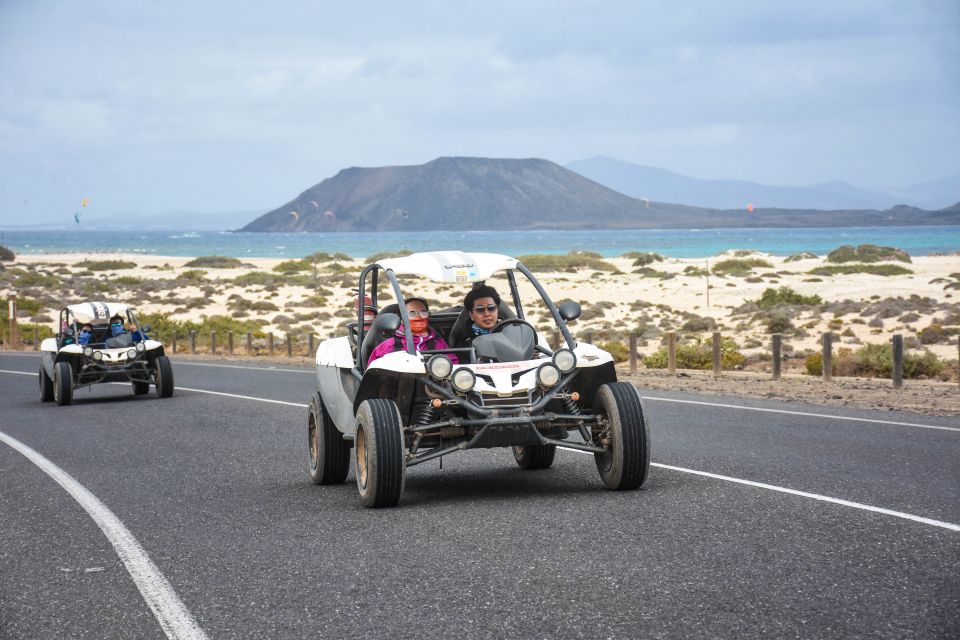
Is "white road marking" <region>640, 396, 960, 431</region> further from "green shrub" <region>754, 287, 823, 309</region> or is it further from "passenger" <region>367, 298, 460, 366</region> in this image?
"green shrub" <region>754, 287, 823, 309</region>

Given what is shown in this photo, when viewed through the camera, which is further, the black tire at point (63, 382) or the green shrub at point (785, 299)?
the green shrub at point (785, 299)

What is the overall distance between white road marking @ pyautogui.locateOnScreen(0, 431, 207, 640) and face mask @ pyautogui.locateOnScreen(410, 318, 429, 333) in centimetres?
260

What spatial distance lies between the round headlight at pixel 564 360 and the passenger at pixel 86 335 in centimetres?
1429

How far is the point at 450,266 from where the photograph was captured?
9.12 meters

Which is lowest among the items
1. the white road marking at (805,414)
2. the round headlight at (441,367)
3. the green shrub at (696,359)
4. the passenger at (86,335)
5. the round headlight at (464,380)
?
the green shrub at (696,359)

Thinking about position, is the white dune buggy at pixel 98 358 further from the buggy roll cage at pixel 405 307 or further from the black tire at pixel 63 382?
the buggy roll cage at pixel 405 307

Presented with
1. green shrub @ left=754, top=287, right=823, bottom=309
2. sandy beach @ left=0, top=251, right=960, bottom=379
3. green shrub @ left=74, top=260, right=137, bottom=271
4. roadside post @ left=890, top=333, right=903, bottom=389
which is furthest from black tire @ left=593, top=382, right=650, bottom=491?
green shrub @ left=74, top=260, right=137, bottom=271

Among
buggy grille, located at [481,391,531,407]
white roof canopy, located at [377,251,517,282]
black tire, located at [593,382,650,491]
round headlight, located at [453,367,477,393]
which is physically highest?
white roof canopy, located at [377,251,517,282]

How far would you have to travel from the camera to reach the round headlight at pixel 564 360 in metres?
8.62

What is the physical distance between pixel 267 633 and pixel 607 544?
7.60 ft

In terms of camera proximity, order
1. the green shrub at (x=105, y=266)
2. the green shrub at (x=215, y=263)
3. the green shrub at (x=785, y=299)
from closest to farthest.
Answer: the green shrub at (x=785, y=299) → the green shrub at (x=105, y=266) → the green shrub at (x=215, y=263)

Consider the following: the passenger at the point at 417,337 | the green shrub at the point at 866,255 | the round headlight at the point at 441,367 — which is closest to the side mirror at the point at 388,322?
the round headlight at the point at 441,367

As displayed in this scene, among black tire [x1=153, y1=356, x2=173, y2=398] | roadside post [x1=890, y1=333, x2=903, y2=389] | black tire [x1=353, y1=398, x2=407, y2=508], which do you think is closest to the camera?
black tire [x1=353, y1=398, x2=407, y2=508]

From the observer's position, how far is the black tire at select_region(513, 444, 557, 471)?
1040 cm
